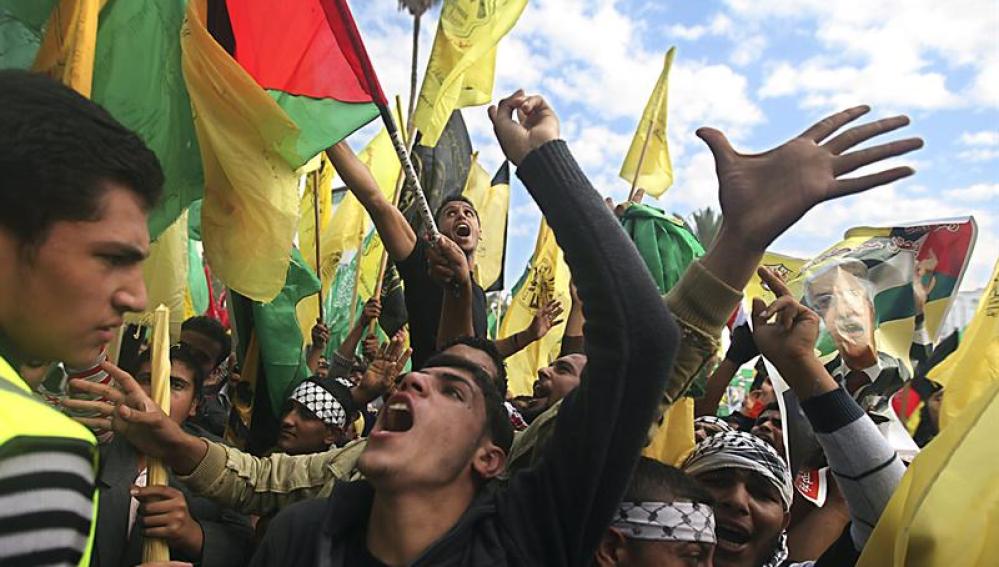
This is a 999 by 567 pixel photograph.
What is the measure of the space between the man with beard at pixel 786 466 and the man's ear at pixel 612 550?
0.50 meters

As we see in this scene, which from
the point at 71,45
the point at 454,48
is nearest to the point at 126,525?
the point at 71,45

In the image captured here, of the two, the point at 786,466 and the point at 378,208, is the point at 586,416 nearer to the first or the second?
the point at 786,466

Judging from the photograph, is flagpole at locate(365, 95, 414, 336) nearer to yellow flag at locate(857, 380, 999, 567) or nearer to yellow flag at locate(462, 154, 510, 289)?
yellow flag at locate(462, 154, 510, 289)

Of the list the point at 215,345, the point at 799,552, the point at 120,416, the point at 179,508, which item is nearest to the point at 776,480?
the point at 799,552

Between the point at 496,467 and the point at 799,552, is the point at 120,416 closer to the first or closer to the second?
the point at 496,467

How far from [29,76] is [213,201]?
6.14ft

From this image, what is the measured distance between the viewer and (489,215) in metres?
7.36

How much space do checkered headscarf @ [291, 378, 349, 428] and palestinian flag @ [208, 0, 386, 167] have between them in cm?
101

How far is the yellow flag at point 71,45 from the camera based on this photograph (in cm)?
259

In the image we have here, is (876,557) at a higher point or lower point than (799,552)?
higher

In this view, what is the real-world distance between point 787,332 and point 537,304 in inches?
186

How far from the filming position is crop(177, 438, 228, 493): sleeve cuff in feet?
7.50

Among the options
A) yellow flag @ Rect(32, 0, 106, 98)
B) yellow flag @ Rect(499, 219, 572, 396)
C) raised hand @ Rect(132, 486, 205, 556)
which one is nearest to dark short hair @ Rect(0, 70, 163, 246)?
raised hand @ Rect(132, 486, 205, 556)

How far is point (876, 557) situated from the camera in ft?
4.57
